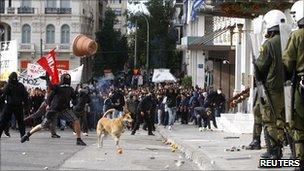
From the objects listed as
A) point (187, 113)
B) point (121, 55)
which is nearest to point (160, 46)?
point (121, 55)

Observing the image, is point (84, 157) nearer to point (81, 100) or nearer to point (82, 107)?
point (81, 100)

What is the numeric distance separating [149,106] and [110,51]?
61375mm

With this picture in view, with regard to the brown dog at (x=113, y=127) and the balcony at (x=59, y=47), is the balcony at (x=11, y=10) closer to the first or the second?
the balcony at (x=59, y=47)

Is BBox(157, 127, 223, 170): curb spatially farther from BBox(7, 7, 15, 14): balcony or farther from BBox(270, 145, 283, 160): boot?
BBox(7, 7, 15, 14): balcony

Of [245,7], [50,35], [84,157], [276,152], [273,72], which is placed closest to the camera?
[273,72]

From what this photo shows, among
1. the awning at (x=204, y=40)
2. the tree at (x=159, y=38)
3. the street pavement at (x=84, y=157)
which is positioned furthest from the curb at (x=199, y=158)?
the tree at (x=159, y=38)

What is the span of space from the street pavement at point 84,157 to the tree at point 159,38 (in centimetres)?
5947

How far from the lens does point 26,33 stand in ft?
273

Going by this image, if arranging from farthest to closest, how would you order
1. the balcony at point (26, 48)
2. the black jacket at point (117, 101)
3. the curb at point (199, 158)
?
the balcony at point (26, 48) < the black jacket at point (117, 101) < the curb at point (199, 158)

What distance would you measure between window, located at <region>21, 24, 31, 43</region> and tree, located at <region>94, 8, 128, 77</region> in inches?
321

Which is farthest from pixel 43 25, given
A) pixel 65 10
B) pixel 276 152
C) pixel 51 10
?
pixel 276 152

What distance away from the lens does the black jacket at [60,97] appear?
17.3 m

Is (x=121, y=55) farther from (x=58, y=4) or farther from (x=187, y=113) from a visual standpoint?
(x=187, y=113)

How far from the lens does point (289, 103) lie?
8727 millimetres
